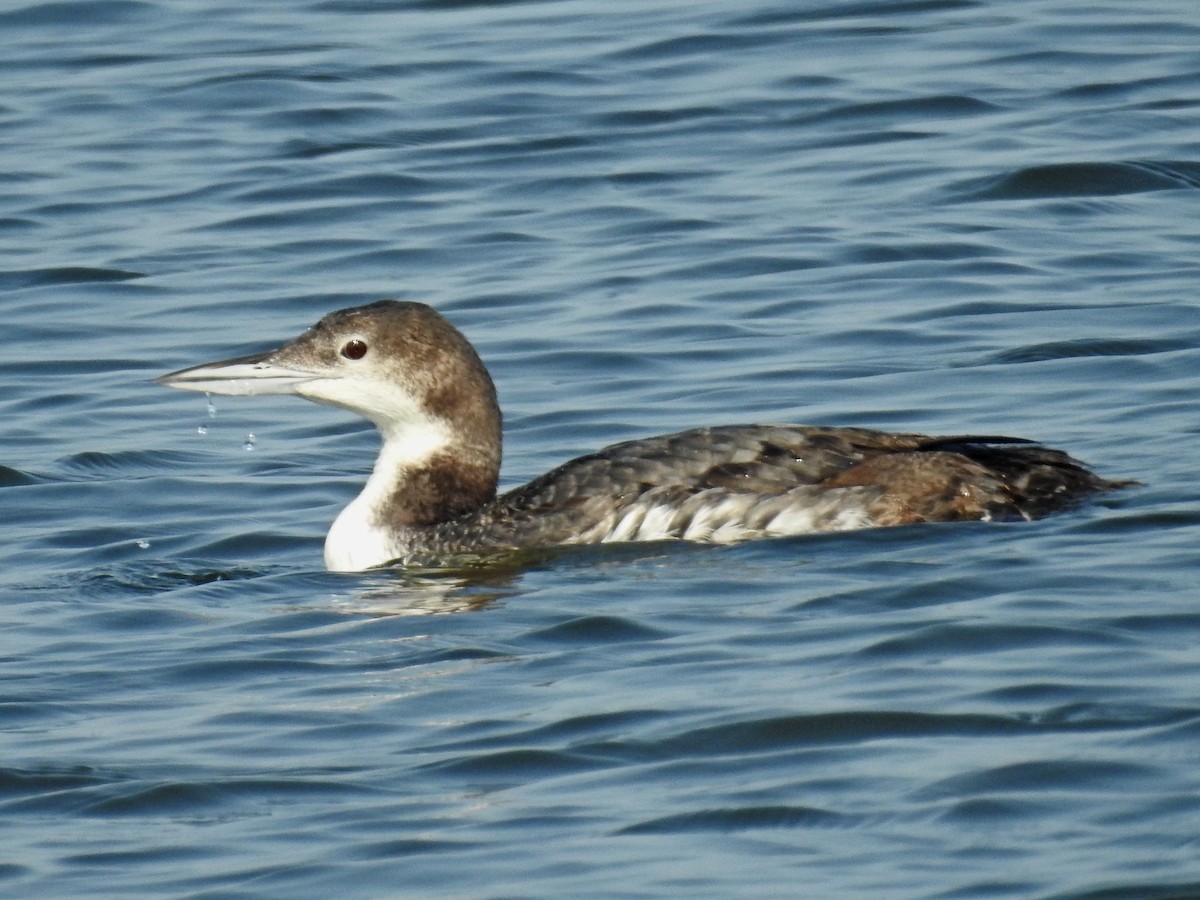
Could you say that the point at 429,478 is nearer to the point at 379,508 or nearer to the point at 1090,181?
the point at 379,508

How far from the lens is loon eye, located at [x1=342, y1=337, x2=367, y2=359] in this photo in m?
8.61

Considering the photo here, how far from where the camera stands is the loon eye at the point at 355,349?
8609 millimetres

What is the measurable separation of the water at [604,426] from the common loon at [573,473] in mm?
124

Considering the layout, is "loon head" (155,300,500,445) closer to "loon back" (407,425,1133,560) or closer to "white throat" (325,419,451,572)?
"white throat" (325,419,451,572)

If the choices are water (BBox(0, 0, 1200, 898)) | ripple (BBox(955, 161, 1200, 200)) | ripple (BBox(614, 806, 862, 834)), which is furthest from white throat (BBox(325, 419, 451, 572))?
ripple (BBox(955, 161, 1200, 200))

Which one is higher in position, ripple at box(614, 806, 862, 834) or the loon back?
the loon back

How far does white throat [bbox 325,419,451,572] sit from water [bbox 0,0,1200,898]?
12 cm

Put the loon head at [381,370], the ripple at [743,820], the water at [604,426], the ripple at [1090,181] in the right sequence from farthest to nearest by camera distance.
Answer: the ripple at [1090,181]
the loon head at [381,370]
the water at [604,426]
the ripple at [743,820]

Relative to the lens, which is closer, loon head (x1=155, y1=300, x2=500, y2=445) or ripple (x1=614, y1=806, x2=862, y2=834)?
ripple (x1=614, y1=806, x2=862, y2=834)

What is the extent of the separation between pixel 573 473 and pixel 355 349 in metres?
0.86

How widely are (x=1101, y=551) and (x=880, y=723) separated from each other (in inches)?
67.4

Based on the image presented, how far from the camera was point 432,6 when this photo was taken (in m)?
17.8

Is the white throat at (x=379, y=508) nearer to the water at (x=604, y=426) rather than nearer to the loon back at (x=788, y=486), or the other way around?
the water at (x=604, y=426)

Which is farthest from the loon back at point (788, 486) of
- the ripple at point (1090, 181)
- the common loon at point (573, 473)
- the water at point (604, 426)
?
the ripple at point (1090, 181)
